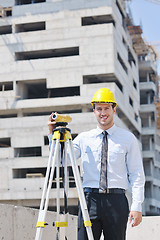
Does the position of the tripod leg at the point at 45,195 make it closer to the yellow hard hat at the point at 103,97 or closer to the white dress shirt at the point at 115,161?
the white dress shirt at the point at 115,161

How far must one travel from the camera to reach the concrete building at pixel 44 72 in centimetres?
4531

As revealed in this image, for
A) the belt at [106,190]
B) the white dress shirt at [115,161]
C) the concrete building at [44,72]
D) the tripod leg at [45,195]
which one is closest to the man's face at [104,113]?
the white dress shirt at [115,161]

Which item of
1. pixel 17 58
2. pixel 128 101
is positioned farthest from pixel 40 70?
pixel 128 101

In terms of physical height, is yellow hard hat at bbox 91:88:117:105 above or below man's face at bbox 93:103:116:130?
above

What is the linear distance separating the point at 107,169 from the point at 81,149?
40 cm

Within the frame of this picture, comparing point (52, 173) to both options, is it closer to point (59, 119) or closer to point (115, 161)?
point (59, 119)

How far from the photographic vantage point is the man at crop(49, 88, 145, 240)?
473 cm

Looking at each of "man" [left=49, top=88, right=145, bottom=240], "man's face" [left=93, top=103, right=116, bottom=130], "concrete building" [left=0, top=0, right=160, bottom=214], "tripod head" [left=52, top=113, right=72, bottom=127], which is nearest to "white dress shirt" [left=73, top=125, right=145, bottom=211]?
"man" [left=49, top=88, right=145, bottom=240]

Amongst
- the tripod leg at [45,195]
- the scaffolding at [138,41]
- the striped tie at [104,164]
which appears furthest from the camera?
the scaffolding at [138,41]

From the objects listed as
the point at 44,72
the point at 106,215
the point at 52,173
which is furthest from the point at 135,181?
the point at 44,72

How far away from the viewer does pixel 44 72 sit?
47.9 m

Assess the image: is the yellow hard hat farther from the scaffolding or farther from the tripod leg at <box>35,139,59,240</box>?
the scaffolding

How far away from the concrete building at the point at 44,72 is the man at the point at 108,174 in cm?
3946

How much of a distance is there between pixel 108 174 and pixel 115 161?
0.16m
